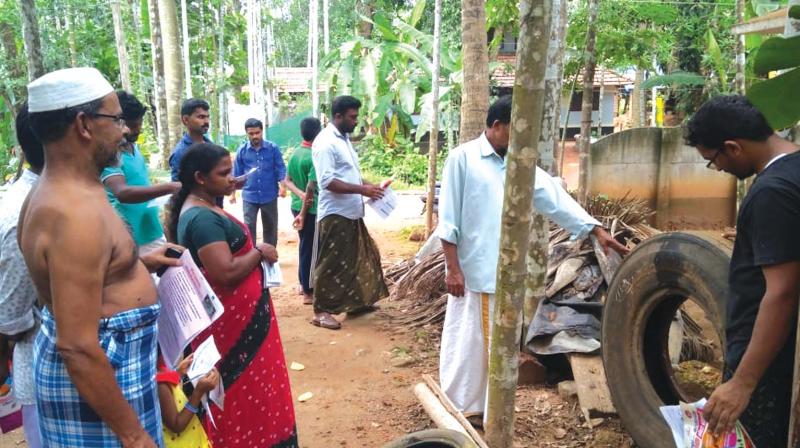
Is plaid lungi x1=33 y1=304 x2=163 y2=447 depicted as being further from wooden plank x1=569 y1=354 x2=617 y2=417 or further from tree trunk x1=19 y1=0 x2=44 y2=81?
tree trunk x1=19 y1=0 x2=44 y2=81

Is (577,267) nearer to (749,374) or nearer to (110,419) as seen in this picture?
(749,374)

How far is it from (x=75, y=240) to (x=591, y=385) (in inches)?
120

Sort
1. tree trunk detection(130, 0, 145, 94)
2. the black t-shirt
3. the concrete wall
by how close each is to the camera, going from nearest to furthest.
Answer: the black t-shirt < the concrete wall < tree trunk detection(130, 0, 145, 94)

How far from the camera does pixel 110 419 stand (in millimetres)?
1616

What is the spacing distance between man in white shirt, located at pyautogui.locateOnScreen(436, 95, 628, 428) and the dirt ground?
2.17ft

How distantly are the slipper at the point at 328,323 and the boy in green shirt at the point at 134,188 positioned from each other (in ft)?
6.12

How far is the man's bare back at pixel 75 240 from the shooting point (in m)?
1.53

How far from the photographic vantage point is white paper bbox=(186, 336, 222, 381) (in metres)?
1.96

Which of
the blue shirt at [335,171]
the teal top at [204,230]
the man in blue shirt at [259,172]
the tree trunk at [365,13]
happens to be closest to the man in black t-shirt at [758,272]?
the teal top at [204,230]

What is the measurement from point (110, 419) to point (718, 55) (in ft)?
36.0

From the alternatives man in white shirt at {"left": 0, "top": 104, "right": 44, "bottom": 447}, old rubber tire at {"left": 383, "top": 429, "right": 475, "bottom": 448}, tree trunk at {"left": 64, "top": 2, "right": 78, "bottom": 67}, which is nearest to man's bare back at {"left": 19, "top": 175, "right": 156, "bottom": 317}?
man in white shirt at {"left": 0, "top": 104, "right": 44, "bottom": 447}

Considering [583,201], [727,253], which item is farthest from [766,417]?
[583,201]

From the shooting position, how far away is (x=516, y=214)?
2230 millimetres

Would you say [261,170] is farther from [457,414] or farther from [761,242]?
[761,242]
